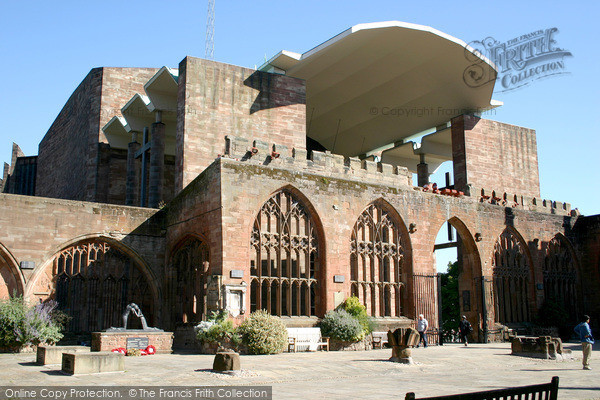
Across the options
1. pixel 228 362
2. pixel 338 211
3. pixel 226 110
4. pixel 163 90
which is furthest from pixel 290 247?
pixel 163 90

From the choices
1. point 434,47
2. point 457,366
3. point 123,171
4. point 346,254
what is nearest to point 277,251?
point 346,254

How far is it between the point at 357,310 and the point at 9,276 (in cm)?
1103

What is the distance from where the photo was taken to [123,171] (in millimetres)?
35125

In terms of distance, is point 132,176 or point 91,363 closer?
point 91,363

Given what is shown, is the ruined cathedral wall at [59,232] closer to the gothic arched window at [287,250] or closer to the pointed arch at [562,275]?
the gothic arched window at [287,250]

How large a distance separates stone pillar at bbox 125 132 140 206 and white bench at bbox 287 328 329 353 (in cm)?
1566

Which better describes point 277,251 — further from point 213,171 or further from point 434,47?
point 434,47

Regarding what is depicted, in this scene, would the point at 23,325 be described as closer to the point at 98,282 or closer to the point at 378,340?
the point at 98,282

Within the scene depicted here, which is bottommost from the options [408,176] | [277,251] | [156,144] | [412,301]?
[412,301]

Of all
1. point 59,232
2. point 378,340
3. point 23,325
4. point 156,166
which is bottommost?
point 378,340

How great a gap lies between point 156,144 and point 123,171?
8.11 metres

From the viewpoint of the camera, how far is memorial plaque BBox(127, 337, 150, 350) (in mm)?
16109

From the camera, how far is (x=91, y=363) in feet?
37.6

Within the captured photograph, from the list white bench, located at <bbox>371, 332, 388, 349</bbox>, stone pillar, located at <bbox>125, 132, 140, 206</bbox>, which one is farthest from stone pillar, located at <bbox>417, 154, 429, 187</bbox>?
white bench, located at <bbox>371, 332, 388, 349</bbox>
